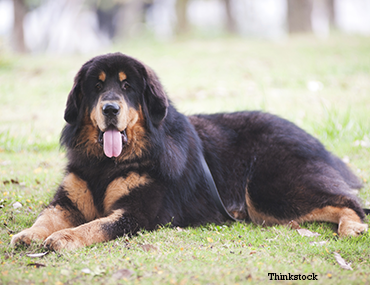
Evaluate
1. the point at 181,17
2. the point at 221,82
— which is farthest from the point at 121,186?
the point at 181,17

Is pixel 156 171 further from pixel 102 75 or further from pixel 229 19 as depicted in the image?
pixel 229 19

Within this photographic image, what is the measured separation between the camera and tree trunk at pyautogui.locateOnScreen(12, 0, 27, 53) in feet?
76.2

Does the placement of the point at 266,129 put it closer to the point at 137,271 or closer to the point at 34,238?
the point at 137,271

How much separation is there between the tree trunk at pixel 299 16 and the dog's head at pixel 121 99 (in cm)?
1766

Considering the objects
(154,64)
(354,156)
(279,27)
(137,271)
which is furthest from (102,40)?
(137,271)

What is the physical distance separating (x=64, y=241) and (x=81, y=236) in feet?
0.57

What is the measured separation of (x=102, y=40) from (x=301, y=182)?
42992 mm

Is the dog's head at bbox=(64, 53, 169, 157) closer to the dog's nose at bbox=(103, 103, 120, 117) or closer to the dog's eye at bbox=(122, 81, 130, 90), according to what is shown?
the dog's eye at bbox=(122, 81, 130, 90)

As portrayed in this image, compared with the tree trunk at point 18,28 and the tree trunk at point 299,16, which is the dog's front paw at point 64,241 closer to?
the tree trunk at point 299,16

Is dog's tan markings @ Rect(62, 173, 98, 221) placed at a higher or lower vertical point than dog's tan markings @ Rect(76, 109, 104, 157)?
lower

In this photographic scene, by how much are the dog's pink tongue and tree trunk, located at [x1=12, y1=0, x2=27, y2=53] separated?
2304 centimetres

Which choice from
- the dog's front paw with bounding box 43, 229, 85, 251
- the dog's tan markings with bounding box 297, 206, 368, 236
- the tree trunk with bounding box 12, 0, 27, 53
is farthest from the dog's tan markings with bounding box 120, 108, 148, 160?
the tree trunk with bounding box 12, 0, 27, 53

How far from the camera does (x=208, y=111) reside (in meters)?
10.1

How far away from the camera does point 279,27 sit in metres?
36.5
